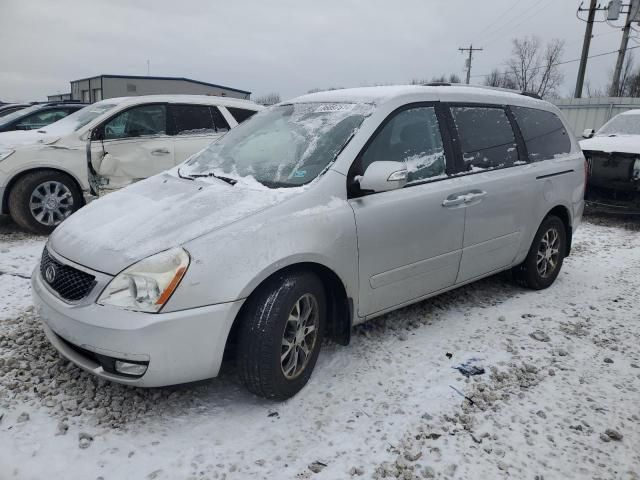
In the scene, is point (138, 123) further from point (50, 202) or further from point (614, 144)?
point (614, 144)

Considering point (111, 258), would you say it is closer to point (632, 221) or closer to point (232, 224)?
point (232, 224)

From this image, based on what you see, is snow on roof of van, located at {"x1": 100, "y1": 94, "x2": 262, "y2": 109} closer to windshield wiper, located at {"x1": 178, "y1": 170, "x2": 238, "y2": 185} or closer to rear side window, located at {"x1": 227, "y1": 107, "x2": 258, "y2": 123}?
rear side window, located at {"x1": 227, "y1": 107, "x2": 258, "y2": 123}

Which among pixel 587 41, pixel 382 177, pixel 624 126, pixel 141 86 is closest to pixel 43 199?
pixel 382 177

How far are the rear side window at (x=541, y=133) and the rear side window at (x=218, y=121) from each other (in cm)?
406

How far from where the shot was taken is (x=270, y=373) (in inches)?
103

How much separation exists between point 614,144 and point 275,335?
24.2 feet

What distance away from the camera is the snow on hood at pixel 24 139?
5.98m

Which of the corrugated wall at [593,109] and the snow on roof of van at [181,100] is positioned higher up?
the corrugated wall at [593,109]

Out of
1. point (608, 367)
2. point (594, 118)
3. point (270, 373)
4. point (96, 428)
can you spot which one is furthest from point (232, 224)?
point (594, 118)

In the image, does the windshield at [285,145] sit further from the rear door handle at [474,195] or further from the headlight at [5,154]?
the headlight at [5,154]

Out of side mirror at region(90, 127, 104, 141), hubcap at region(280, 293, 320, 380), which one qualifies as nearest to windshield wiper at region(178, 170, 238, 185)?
hubcap at region(280, 293, 320, 380)

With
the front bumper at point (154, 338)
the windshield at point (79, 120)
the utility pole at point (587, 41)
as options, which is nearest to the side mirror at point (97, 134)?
the windshield at point (79, 120)

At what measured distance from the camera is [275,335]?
2.56 metres

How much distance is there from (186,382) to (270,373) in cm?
43
